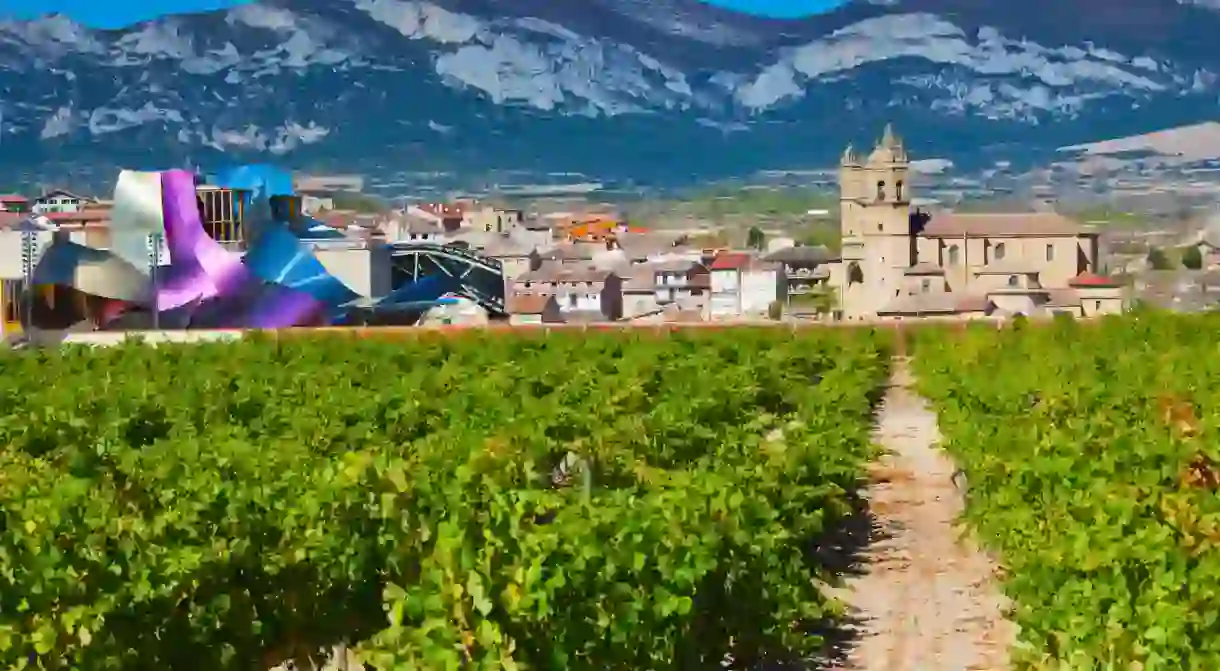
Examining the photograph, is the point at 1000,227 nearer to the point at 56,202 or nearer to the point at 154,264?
the point at 154,264

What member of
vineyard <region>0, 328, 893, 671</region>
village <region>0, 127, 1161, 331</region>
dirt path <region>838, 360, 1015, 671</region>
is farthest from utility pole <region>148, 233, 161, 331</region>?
vineyard <region>0, 328, 893, 671</region>

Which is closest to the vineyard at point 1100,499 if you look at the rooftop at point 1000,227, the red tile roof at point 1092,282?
the red tile roof at point 1092,282

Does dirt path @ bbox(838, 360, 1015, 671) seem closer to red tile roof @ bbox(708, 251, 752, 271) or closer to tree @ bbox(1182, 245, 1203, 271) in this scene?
red tile roof @ bbox(708, 251, 752, 271)

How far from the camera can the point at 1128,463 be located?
11719 mm

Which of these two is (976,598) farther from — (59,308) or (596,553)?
(59,308)

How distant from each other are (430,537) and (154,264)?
160 feet

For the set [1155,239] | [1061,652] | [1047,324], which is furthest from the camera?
[1155,239]

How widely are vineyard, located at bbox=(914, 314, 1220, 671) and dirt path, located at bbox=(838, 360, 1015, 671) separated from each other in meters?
0.33

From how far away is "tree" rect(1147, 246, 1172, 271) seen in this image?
369 feet

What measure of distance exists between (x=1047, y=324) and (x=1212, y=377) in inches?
750

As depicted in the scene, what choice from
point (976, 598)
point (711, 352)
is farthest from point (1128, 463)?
point (711, 352)

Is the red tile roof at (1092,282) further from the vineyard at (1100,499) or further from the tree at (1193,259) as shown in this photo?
the vineyard at (1100,499)

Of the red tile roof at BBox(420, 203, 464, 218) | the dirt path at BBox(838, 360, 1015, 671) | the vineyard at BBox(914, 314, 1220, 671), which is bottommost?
the dirt path at BBox(838, 360, 1015, 671)

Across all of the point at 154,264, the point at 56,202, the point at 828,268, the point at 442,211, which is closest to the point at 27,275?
the point at 154,264
